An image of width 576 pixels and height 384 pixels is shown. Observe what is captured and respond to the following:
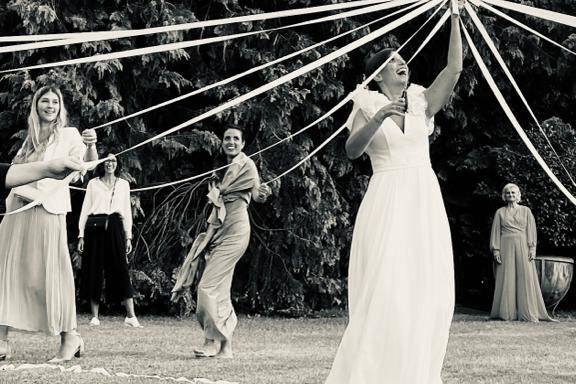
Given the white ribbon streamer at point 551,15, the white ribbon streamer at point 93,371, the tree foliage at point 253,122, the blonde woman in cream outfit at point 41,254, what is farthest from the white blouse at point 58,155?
the tree foliage at point 253,122

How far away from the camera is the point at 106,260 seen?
40.0 feet

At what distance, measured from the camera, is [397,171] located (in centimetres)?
560

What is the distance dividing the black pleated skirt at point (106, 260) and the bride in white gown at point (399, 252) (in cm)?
675

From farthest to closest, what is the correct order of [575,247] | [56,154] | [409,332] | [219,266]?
[575,247] < [219,266] < [56,154] < [409,332]

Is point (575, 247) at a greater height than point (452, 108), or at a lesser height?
lesser

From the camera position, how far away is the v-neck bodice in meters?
5.60

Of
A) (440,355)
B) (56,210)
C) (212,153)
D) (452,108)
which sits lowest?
(440,355)

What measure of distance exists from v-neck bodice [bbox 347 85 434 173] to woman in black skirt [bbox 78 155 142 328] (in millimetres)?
6640

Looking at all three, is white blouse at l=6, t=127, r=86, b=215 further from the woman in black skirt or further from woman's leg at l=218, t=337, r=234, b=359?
the woman in black skirt

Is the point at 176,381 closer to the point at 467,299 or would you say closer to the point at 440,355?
the point at 440,355

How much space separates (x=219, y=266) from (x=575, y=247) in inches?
387

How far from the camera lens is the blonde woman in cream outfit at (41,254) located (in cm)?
781

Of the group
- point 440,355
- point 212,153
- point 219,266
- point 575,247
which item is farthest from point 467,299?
point 440,355

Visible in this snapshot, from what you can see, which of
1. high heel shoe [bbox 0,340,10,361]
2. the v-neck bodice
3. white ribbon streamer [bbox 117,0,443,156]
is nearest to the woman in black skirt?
high heel shoe [bbox 0,340,10,361]
